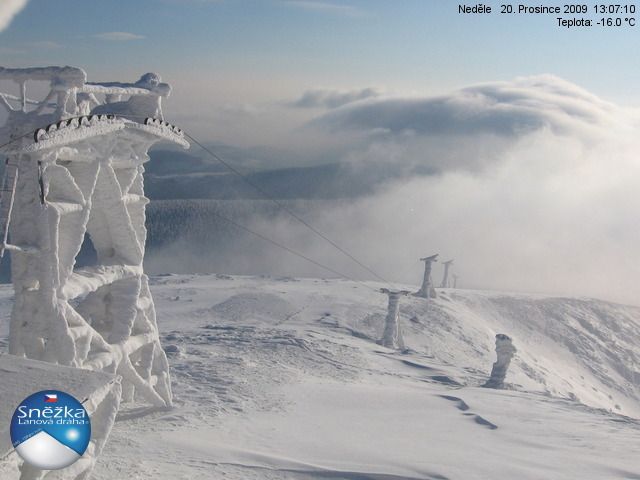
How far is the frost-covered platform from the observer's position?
6281 mm

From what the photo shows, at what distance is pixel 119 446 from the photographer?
33.4 feet

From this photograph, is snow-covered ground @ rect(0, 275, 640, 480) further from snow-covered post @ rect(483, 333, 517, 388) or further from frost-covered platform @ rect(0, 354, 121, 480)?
frost-covered platform @ rect(0, 354, 121, 480)

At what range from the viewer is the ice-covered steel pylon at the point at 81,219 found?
935 cm

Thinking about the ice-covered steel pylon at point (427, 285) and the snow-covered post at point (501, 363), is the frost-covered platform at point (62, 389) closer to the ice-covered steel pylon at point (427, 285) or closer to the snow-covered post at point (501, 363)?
the snow-covered post at point (501, 363)

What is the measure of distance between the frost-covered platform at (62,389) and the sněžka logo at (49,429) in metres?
0.22

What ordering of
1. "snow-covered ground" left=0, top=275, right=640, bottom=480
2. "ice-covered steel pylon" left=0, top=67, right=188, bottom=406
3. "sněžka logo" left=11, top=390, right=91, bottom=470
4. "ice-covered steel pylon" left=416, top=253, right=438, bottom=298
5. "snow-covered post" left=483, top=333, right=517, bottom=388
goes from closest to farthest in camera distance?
"sněžka logo" left=11, top=390, right=91, bottom=470 → "ice-covered steel pylon" left=0, top=67, right=188, bottom=406 → "snow-covered ground" left=0, top=275, right=640, bottom=480 → "snow-covered post" left=483, top=333, right=517, bottom=388 → "ice-covered steel pylon" left=416, top=253, right=438, bottom=298

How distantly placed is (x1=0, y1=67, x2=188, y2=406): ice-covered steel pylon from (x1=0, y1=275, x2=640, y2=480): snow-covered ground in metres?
1.55

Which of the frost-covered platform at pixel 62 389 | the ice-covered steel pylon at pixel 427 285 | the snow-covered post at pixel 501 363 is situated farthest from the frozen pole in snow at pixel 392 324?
the frost-covered platform at pixel 62 389

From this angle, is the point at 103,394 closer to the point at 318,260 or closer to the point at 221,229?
the point at 318,260

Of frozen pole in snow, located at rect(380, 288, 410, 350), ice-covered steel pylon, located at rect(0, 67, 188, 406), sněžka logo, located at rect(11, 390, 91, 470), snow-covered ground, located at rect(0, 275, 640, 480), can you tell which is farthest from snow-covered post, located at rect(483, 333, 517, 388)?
sněžka logo, located at rect(11, 390, 91, 470)

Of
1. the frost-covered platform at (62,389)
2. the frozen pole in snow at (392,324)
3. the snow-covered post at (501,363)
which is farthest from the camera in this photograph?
the frozen pole in snow at (392,324)

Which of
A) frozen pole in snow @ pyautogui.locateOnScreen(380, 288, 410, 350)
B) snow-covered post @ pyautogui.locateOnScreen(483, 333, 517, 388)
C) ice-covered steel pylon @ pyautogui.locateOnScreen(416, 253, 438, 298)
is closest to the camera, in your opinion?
snow-covered post @ pyautogui.locateOnScreen(483, 333, 517, 388)

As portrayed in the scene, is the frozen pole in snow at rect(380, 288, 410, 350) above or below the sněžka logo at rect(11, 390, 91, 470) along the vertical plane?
below

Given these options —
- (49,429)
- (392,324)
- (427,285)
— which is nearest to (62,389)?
(49,429)
